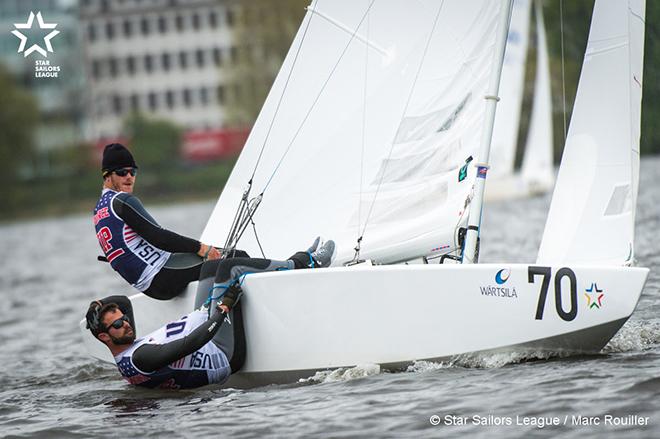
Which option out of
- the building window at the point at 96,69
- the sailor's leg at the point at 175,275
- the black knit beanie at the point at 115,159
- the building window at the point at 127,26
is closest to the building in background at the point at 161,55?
the building window at the point at 127,26

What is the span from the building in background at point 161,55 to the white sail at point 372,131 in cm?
5504

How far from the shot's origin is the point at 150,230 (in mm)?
6281

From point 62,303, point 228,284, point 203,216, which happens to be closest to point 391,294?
point 228,284

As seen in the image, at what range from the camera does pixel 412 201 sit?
22.0 ft

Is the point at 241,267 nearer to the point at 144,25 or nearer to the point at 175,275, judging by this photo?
the point at 175,275

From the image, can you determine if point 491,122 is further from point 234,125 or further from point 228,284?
point 234,125

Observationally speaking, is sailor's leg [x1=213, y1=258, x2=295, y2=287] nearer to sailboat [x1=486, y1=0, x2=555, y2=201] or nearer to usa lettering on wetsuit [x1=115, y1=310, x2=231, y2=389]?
usa lettering on wetsuit [x1=115, y1=310, x2=231, y2=389]

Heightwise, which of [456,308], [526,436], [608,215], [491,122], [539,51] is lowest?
[526,436]

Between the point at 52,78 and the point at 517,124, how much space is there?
34818 millimetres

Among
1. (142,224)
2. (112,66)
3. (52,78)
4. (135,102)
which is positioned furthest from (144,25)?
(142,224)

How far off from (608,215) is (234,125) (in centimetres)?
4621

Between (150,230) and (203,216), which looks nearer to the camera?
(150,230)

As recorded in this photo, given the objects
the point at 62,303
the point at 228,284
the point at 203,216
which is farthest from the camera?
the point at 203,216

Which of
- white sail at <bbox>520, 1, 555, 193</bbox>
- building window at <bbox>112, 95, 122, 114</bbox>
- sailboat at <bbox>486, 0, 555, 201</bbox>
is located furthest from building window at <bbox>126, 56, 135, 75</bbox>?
sailboat at <bbox>486, 0, 555, 201</bbox>
